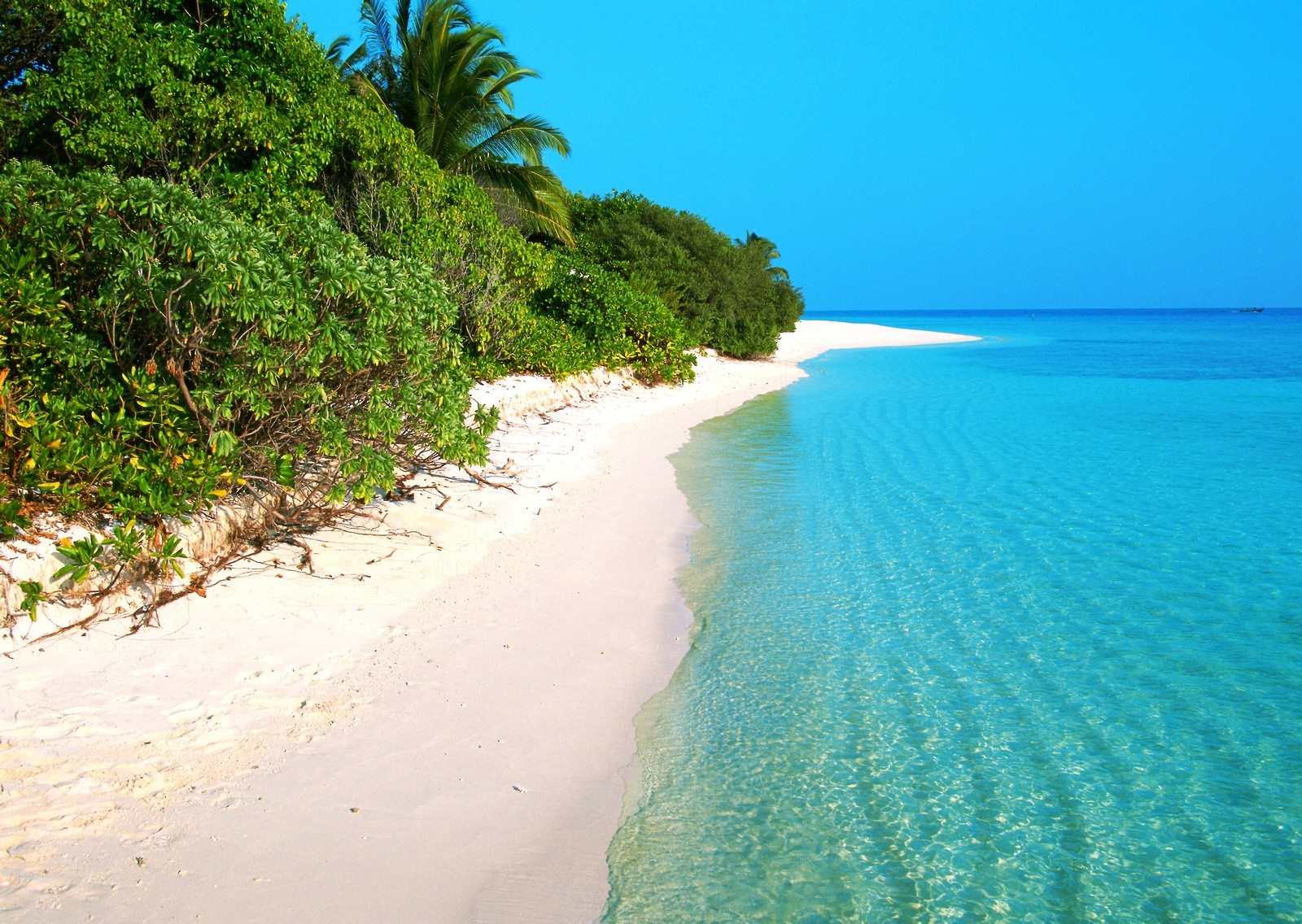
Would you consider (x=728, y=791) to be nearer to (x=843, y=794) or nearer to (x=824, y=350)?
(x=843, y=794)

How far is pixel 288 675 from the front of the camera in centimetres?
485

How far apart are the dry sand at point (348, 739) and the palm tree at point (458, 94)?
13.0 m

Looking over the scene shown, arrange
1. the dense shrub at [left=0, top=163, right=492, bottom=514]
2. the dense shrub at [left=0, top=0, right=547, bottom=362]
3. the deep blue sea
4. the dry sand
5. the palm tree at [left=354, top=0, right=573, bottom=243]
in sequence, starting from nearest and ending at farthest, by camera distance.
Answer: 1. the dry sand
2. the deep blue sea
3. the dense shrub at [left=0, top=163, right=492, bottom=514]
4. the dense shrub at [left=0, top=0, right=547, bottom=362]
5. the palm tree at [left=354, top=0, right=573, bottom=243]

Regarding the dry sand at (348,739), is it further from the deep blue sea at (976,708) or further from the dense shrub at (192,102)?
the dense shrub at (192,102)

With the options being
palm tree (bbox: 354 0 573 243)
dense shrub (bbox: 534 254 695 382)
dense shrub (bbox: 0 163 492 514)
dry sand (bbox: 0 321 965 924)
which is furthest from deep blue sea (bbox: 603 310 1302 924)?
palm tree (bbox: 354 0 573 243)

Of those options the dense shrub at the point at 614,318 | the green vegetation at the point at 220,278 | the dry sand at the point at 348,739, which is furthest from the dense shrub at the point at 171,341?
the dense shrub at the point at 614,318

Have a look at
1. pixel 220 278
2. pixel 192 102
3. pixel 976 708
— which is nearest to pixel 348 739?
pixel 220 278

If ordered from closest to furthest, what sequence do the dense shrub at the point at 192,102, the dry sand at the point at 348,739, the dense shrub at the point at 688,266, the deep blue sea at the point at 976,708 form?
the dry sand at the point at 348,739
the deep blue sea at the point at 976,708
the dense shrub at the point at 192,102
the dense shrub at the point at 688,266

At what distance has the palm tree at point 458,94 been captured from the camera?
17.7 metres

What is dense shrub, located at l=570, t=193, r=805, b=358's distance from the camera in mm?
24781

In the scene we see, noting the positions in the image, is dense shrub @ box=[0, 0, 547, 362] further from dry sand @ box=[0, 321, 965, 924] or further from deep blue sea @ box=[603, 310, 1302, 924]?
deep blue sea @ box=[603, 310, 1302, 924]

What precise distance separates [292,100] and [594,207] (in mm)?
18225

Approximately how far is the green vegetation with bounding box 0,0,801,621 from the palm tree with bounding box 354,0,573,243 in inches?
52.9

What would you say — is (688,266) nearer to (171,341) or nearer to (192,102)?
(192,102)
